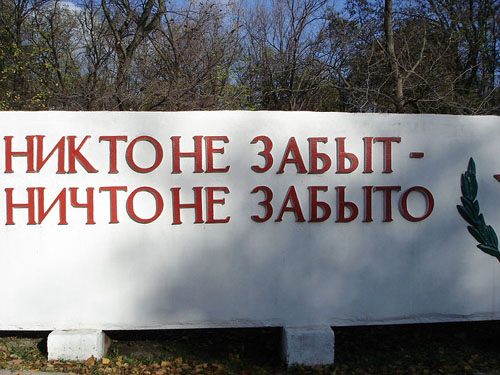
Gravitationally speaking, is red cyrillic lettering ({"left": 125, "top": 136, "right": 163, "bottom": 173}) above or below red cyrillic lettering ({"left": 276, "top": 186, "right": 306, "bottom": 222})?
above

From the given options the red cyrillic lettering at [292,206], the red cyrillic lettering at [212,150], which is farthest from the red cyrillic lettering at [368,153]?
the red cyrillic lettering at [212,150]

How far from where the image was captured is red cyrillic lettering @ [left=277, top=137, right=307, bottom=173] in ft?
14.3

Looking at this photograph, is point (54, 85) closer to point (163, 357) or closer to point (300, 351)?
point (163, 357)

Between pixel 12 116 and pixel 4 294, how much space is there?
1.51 meters

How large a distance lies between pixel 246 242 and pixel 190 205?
1.92 ft

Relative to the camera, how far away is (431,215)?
177 inches

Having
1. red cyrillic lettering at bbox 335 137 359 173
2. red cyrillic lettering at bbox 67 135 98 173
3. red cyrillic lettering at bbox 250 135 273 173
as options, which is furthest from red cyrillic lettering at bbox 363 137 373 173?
red cyrillic lettering at bbox 67 135 98 173

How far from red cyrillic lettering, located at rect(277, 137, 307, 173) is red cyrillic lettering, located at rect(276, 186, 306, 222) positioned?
7.2 inches

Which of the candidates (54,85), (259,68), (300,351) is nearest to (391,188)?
(300,351)

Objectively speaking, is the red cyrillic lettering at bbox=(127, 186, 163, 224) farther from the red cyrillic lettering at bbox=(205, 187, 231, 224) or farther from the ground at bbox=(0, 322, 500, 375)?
the ground at bbox=(0, 322, 500, 375)

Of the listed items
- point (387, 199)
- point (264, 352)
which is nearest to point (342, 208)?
point (387, 199)

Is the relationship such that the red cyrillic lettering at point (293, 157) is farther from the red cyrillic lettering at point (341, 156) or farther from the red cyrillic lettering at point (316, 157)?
the red cyrillic lettering at point (341, 156)

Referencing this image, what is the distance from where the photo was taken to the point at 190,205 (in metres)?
4.30

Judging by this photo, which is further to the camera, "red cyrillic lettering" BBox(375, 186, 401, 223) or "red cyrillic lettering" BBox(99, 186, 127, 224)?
"red cyrillic lettering" BBox(375, 186, 401, 223)
